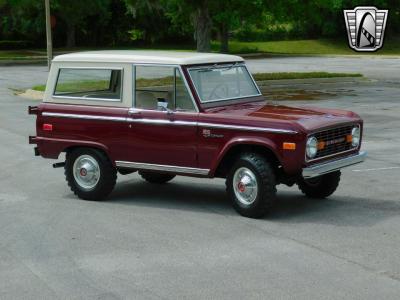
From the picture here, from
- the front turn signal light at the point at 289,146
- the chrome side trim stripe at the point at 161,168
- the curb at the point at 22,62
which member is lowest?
the curb at the point at 22,62

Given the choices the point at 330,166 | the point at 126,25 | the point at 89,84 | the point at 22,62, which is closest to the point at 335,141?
the point at 330,166

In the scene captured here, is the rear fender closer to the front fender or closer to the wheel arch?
the wheel arch

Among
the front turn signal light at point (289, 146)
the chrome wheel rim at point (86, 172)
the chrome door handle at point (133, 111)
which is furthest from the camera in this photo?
the chrome wheel rim at point (86, 172)

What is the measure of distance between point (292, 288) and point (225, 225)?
90.5 inches

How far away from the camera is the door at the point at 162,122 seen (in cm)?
916

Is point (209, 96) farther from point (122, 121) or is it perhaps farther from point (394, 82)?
point (394, 82)

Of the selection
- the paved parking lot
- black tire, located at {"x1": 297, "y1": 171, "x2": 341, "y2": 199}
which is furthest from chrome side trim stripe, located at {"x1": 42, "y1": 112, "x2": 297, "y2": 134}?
black tire, located at {"x1": 297, "y1": 171, "x2": 341, "y2": 199}

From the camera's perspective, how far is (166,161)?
9.35m

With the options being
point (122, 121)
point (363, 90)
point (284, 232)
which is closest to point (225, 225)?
point (284, 232)

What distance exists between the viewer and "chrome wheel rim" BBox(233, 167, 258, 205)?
870 cm

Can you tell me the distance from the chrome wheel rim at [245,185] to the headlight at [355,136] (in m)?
1.42

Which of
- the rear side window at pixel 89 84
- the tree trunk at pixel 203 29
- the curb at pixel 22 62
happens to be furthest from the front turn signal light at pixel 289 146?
the curb at pixel 22 62

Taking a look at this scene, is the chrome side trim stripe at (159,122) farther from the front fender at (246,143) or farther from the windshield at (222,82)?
the front fender at (246,143)

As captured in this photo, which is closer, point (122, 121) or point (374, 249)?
point (374, 249)
